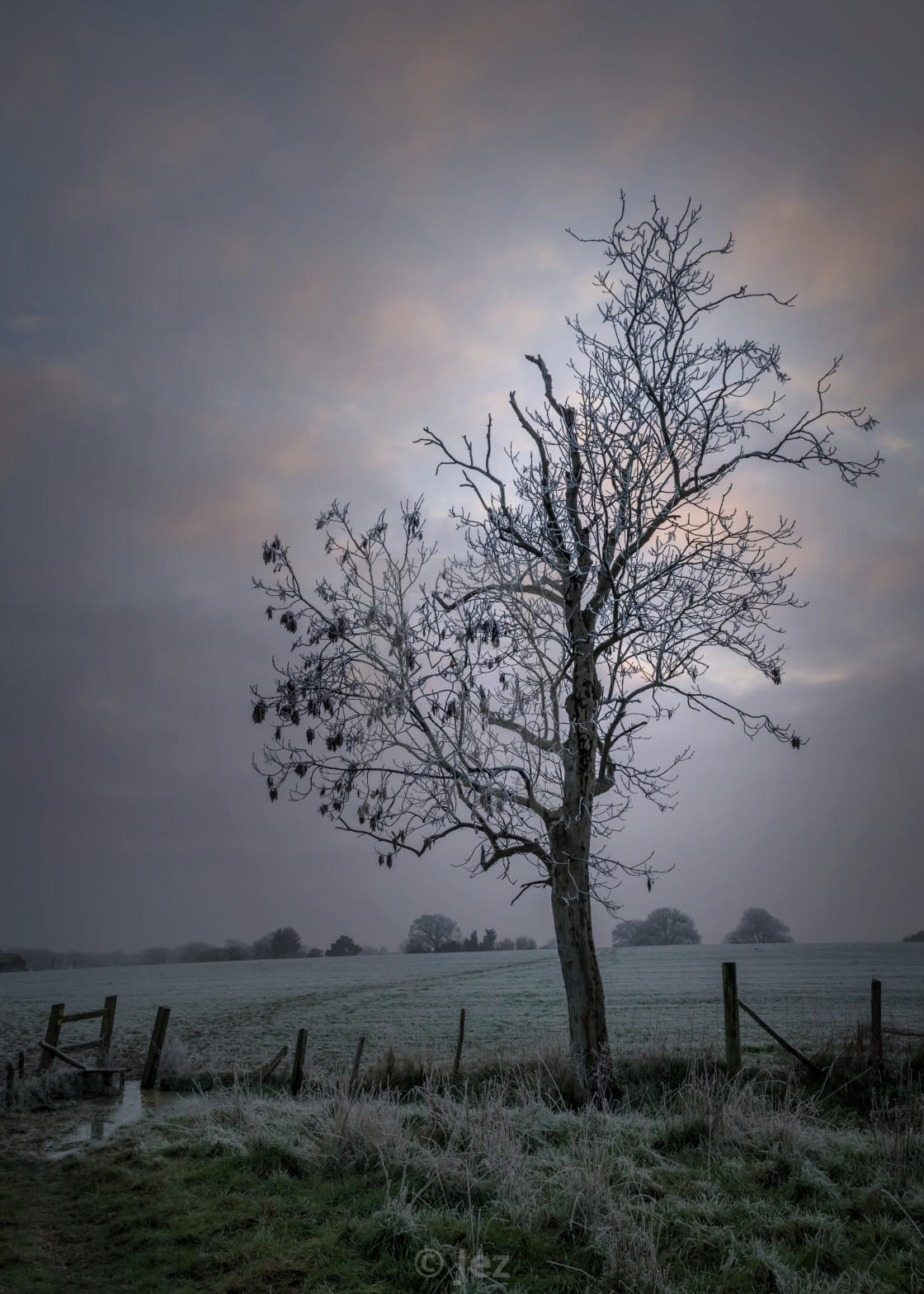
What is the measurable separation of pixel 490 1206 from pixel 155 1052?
13563 millimetres

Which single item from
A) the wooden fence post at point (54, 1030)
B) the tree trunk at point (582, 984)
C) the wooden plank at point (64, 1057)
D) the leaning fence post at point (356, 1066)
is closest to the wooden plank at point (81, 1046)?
the wooden fence post at point (54, 1030)

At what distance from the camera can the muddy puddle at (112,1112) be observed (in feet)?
38.3

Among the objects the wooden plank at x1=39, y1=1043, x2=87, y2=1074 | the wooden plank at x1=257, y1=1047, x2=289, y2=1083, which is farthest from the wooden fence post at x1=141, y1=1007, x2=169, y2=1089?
the wooden plank at x1=257, y1=1047, x2=289, y2=1083

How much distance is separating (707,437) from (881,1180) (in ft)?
32.0

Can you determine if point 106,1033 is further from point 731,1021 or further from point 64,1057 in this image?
point 731,1021

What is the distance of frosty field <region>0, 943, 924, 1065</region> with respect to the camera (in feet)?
71.6

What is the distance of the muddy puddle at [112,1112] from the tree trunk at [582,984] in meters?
6.31

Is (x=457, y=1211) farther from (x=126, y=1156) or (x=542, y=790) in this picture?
(x=542, y=790)

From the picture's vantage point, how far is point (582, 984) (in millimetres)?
11391

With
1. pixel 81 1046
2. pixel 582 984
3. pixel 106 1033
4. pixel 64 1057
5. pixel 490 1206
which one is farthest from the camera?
pixel 106 1033

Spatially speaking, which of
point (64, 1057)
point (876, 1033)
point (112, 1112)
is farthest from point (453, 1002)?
point (876, 1033)

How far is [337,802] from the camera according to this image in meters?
11.7

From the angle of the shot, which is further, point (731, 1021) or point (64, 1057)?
point (64, 1057)

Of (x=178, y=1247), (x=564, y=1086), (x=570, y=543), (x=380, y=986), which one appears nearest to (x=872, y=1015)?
(x=564, y=1086)
